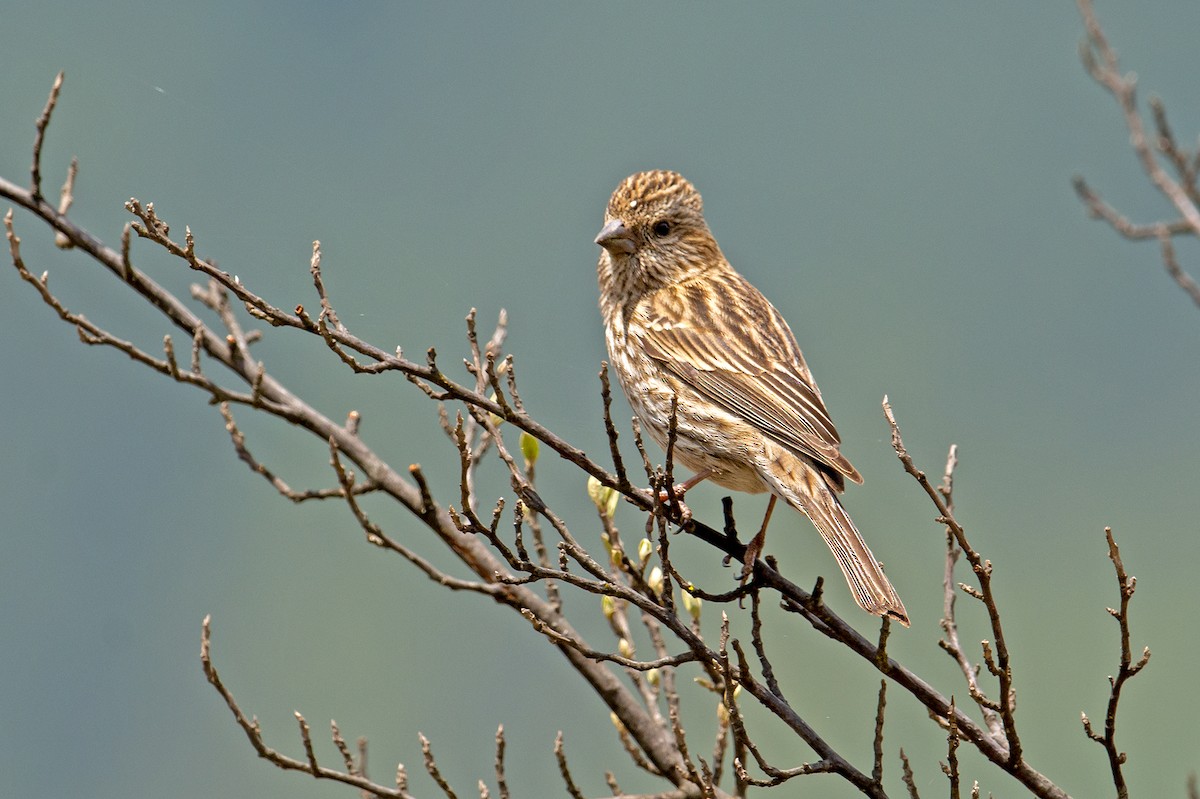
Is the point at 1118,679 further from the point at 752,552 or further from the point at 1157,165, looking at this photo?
the point at 1157,165

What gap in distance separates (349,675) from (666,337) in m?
64.9

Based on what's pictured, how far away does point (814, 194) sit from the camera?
114625 millimetres

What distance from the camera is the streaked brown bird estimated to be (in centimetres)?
612

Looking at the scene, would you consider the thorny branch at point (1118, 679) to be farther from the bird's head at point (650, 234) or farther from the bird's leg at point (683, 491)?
the bird's head at point (650, 234)

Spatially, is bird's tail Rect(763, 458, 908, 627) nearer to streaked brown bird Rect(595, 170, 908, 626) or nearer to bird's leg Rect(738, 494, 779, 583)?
streaked brown bird Rect(595, 170, 908, 626)

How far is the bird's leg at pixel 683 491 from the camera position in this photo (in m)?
5.38

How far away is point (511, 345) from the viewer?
113 feet

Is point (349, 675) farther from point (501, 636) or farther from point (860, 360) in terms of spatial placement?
point (860, 360)

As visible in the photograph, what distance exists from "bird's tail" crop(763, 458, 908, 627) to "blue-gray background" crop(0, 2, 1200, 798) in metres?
17.3

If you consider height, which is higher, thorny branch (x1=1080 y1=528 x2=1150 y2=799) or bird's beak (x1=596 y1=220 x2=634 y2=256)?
bird's beak (x1=596 y1=220 x2=634 y2=256)

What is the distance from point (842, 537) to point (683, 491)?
651 mm

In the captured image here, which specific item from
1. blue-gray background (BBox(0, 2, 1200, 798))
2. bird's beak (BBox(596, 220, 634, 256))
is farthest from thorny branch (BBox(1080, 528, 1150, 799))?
blue-gray background (BBox(0, 2, 1200, 798))

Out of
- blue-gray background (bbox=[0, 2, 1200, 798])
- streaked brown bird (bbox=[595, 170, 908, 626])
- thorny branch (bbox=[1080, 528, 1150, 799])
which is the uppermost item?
blue-gray background (bbox=[0, 2, 1200, 798])

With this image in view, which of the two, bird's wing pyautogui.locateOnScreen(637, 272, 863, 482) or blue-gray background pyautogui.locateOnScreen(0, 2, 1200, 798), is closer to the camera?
bird's wing pyautogui.locateOnScreen(637, 272, 863, 482)
